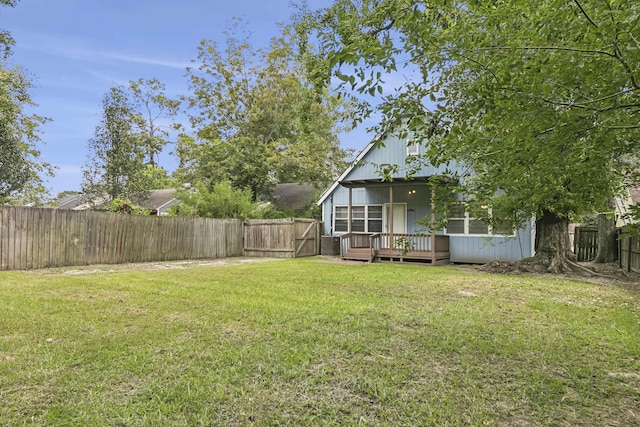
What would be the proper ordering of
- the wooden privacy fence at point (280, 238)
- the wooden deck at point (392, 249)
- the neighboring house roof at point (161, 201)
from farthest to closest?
the neighboring house roof at point (161, 201)
the wooden privacy fence at point (280, 238)
the wooden deck at point (392, 249)

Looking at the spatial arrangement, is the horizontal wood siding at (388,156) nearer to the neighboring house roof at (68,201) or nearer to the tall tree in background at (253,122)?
the tall tree in background at (253,122)

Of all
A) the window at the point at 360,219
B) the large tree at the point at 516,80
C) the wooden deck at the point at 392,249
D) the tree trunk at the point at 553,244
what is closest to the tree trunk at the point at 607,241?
the tree trunk at the point at 553,244

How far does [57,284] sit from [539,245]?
1230cm

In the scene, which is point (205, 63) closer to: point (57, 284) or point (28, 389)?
point (57, 284)

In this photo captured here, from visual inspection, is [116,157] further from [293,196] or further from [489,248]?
[489,248]

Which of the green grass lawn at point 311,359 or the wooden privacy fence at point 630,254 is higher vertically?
the wooden privacy fence at point 630,254

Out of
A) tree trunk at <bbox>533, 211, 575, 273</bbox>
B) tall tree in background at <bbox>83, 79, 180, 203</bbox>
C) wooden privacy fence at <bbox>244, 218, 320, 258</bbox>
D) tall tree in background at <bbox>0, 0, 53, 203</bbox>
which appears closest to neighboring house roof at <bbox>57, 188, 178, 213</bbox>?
tall tree in background at <bbox>83, 79, 180, 203</bbox>

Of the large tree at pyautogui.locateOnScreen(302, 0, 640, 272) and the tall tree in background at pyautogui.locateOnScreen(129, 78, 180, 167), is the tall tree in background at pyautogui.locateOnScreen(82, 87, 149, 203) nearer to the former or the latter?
the tall tree in background at pyautogui.locateOnScreen(129, 78, 180, 167)

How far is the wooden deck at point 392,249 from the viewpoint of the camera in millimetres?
13266

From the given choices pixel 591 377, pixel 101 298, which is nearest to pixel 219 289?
pixel 101 298

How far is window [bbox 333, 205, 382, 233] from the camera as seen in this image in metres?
15.9

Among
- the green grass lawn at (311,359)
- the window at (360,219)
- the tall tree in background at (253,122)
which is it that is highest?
the tall tree in background at (253,122)

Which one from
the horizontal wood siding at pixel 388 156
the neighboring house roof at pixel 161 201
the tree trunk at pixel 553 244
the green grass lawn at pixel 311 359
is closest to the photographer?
the green grass lawn at pixel 311 359

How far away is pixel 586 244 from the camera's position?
13.5m
